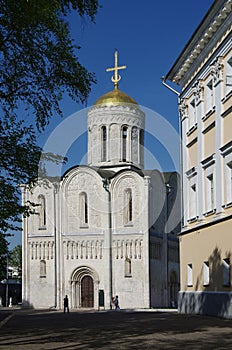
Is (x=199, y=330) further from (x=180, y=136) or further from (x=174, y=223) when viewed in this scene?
(x=174, y=223)

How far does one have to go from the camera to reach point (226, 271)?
22.2 meters

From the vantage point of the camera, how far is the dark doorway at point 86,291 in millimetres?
50719

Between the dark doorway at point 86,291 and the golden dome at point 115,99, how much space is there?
602 inches

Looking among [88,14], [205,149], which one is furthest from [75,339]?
[205,149]

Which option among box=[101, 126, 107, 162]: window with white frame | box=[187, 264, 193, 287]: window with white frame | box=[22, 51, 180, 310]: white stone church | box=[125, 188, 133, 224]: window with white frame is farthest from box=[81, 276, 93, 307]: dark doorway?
box=[187, 264, 193, 287]: window with white frame

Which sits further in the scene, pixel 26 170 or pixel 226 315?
pixel 226 315

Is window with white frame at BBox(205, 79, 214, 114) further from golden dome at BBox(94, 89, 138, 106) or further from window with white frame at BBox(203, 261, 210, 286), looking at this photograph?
golden dome at BBox(94, 89, 138, 106)

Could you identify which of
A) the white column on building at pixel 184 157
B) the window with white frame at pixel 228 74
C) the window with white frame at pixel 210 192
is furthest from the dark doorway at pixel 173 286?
the window with white frame at pixel 228 74

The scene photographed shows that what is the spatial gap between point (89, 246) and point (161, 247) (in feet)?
21.3

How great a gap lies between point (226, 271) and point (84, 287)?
98.7 feet

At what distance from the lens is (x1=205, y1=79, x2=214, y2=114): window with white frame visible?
24.7m

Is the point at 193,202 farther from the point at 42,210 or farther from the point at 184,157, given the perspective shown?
the point at 42,210

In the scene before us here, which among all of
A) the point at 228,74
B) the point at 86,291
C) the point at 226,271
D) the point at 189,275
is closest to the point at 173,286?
the point at 86,291

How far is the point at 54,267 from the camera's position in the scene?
169 ft
